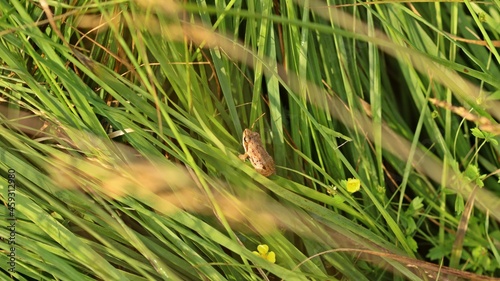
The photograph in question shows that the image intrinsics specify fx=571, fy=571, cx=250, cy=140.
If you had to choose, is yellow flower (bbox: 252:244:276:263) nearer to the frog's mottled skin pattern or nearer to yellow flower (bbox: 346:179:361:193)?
the frog's mottled skin pattern

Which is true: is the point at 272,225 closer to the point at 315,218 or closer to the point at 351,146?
the point at 315,218

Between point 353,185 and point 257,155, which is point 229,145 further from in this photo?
point 353,185

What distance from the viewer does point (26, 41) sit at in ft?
6.34

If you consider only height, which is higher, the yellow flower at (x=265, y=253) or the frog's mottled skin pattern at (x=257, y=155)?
the frog's mottled skin pattern at (x=257, y=155)

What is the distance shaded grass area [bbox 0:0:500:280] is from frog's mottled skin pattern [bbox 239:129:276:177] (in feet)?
0.12

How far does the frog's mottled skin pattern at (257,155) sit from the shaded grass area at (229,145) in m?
0.04

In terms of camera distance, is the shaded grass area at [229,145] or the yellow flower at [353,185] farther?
the yellow flower at [353,185]

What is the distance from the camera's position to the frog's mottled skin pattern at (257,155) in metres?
2.01

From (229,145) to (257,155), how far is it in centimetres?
15

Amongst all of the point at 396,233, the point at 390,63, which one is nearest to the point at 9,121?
the point at 396,233

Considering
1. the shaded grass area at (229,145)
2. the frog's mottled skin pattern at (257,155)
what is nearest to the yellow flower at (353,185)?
the shaded grass area at (229,145)

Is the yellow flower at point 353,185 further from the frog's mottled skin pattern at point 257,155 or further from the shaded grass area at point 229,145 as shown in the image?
the frog's mottled skin pattern at point 257,155

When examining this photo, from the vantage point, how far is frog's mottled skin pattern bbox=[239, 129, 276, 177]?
2014mm

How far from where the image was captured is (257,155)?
201 cm
